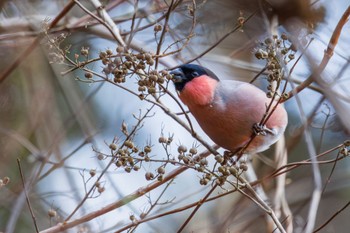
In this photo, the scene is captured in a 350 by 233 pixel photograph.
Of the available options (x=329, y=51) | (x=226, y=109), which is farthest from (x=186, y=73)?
(x=329, y=51)

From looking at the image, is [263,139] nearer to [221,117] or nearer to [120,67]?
[221,117]

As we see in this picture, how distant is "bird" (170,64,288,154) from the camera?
2213mm

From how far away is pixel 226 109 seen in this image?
226 centimetres

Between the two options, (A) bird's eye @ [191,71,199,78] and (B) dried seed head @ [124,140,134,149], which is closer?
(B) dried seed head @ [124,140,134,149]

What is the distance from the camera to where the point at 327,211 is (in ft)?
12.4

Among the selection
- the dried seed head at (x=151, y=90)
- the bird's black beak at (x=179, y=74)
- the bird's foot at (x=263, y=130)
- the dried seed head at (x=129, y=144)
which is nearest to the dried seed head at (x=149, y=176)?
the dried seed head at (x=129, y=144)

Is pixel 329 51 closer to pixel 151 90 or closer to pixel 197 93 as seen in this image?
pixel 197 93

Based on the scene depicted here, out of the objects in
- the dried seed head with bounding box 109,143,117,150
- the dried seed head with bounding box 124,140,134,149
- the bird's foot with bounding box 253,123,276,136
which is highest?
the bird's foot with bounding box 253,123,276,136

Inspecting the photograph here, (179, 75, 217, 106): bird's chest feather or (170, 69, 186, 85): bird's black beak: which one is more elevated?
(170, 69, 186, 85): bird's black beak

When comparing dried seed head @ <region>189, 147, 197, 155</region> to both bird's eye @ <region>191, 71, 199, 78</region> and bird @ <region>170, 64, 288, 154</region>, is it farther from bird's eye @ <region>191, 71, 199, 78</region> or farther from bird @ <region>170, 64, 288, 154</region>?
bird's eye @ <region>191, 71, 199, 78</region>

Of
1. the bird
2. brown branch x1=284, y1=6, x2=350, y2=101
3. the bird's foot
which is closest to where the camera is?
brown branch x1=284, y1=6, x2=350, y2=101

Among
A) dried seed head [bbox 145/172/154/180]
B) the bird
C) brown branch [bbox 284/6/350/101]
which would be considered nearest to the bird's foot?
the bird

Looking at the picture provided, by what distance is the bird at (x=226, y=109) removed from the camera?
221cm

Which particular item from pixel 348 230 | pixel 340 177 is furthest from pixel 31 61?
pixel 348 230
